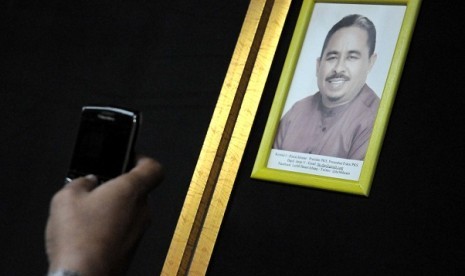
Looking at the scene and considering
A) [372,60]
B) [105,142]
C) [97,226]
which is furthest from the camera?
[372,60]

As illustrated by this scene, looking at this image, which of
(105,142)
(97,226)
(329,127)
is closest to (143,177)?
(97,226)

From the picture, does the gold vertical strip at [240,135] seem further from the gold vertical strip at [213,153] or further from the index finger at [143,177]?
the index finger at [143,177]

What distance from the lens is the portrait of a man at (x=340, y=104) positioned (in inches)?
54.2

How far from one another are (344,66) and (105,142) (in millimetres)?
500

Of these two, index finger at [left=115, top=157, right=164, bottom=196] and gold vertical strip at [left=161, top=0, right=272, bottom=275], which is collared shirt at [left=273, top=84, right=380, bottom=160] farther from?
index finger at [left=115, top=157, right=164, bottom=196]

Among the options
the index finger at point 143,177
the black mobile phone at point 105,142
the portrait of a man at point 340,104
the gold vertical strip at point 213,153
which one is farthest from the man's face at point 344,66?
the index finger at point 143,177

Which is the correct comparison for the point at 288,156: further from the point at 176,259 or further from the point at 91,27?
the point at 91,27

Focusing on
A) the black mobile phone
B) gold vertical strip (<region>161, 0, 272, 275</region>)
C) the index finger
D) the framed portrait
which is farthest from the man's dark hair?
the index finger

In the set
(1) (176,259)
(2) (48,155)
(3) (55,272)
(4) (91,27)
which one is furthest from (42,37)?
(3) (55,272)

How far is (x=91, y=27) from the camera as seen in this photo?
1.74 m

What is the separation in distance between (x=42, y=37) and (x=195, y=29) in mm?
337

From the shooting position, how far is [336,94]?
56.1 inches

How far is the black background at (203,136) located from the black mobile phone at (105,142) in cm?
37

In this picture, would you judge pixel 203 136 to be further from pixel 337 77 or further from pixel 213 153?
pixel 337 77
